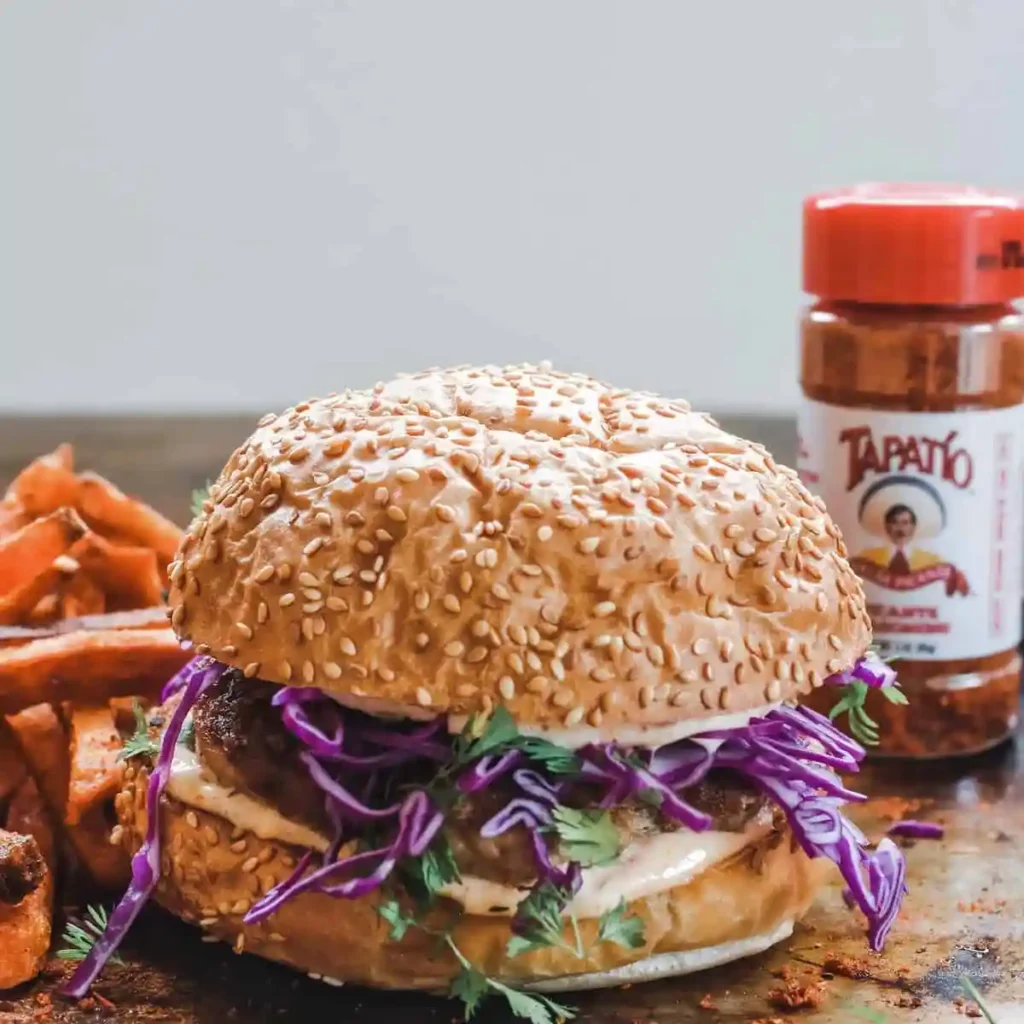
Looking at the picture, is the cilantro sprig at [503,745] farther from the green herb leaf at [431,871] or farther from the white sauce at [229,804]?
the white sauce at [229,804]

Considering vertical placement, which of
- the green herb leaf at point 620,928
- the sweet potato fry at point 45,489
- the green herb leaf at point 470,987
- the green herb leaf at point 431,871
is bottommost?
the green herb leaf at point 470,987

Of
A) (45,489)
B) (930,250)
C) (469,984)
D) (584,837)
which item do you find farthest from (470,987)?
(930,250)

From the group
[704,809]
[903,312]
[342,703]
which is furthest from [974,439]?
[342,703]

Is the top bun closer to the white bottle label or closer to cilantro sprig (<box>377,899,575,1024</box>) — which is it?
cilantro sprig (<box>377,899,575,1024</box>)

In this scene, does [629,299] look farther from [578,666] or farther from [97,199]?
[578,666]

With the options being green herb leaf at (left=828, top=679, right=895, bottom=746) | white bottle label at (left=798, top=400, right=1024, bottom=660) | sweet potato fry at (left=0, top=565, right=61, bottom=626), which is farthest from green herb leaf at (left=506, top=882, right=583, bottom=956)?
white bottle label at (left=798, top=400, right=1024, bottom=660)

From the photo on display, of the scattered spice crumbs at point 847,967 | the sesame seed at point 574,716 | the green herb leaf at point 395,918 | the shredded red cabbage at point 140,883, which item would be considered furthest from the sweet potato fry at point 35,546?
the scattered spice crumbs at point 847,967
